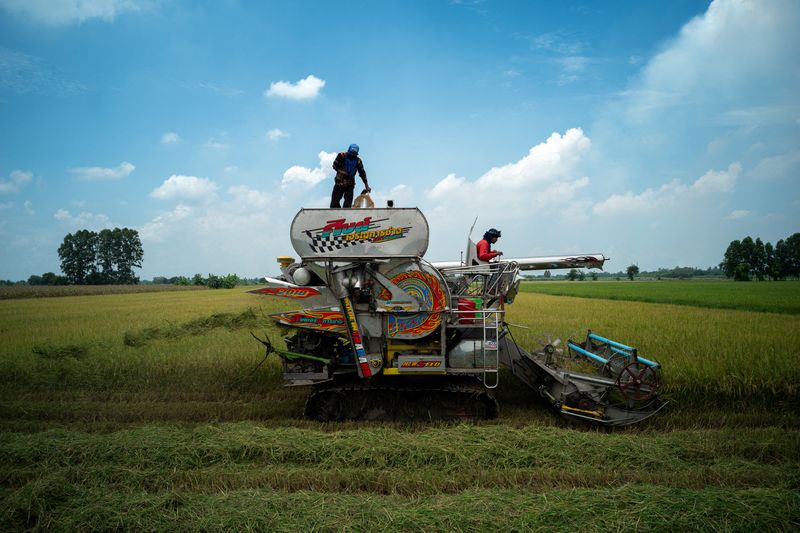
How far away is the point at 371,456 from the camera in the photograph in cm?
502

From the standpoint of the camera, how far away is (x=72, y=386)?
8.24 metres

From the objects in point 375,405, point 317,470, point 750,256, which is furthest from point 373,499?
point 750,256

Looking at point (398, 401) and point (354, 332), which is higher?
point (354, 332)

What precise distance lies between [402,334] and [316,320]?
1.31m

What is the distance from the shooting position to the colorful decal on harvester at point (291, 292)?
6492 mm

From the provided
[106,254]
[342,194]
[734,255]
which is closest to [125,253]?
[106,254]

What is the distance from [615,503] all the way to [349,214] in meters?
4.48

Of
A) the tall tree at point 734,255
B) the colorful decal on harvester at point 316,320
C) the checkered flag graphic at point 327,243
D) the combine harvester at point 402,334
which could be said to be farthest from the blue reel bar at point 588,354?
the tall tree at point 734,255

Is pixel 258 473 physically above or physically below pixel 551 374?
below

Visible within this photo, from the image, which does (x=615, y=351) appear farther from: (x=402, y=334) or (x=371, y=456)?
(x=371, y=456)

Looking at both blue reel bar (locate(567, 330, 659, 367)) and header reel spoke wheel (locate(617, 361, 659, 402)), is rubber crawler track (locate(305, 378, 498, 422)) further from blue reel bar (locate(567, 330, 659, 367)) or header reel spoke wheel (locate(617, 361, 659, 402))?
blue reel bar (locate(567, 330, 659, 367))

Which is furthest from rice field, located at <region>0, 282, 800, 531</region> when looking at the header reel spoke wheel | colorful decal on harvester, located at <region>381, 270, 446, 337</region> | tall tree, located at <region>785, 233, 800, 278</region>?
tall tree, located at <region>785, 233, 800, 278</region>

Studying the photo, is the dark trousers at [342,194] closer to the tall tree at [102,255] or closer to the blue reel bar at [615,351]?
the blue reel bar at [615,351]

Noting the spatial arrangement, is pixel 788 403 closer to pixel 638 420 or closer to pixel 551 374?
pixel 638 420
